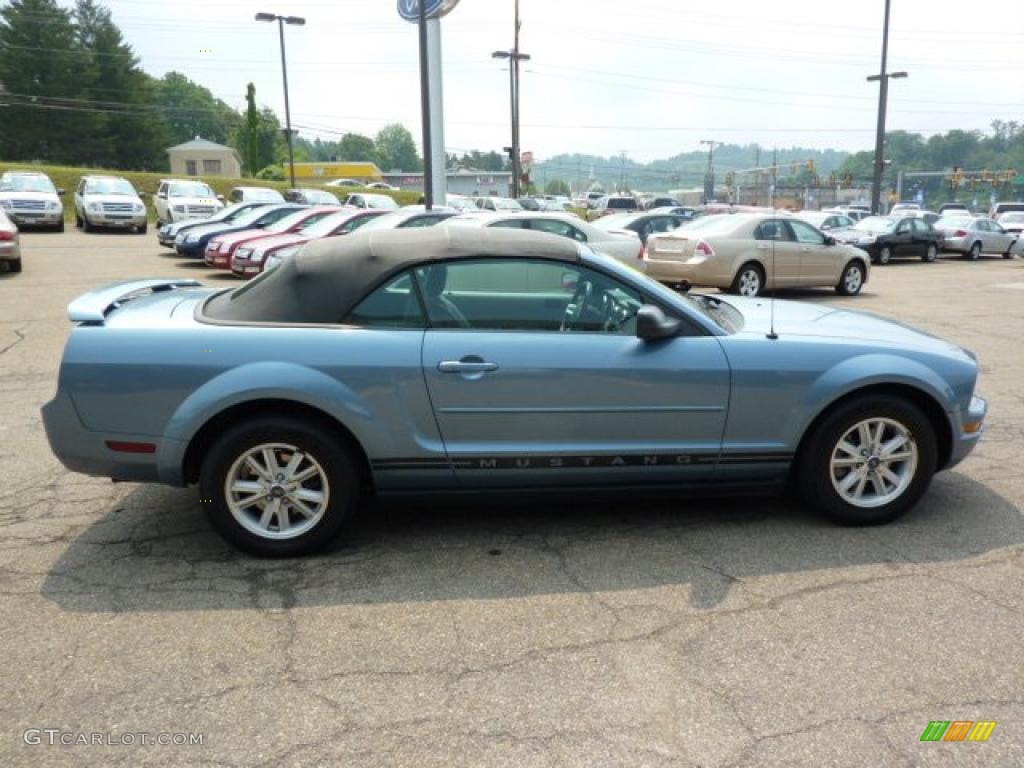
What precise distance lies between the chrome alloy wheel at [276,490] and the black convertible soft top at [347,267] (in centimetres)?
65

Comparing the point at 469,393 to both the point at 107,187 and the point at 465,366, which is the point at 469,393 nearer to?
the point at 465,366

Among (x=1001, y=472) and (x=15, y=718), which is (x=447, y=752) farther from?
(x=1001, y=472)

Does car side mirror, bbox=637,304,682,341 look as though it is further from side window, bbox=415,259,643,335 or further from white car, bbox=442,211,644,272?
white car, bbox=442,211,644,272

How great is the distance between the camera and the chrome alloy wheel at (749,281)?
13.8 metres

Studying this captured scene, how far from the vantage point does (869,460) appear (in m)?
4.11

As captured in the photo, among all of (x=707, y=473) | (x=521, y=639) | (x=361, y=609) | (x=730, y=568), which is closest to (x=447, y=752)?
(x=521, y=639)

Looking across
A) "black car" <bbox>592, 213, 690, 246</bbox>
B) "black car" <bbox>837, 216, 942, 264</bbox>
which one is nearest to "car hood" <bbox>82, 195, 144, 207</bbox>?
"black car" <bbox>592, 213, 690, 246</bbox>

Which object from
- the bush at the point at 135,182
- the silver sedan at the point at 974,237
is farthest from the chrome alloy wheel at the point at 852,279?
the bush at the point at 135,182

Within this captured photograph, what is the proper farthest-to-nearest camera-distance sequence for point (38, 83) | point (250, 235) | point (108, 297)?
point (38, 83), point (250, 235), point (108, 297)

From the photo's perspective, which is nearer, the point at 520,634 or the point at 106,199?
the point at 520,634

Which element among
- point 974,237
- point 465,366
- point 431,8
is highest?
point 431,8

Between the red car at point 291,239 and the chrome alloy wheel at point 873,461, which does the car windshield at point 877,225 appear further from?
the chrome alloy wheel at point 873,461

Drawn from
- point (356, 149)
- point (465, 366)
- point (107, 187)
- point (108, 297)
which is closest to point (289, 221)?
point (108, 297)

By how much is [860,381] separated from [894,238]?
21114 mm
